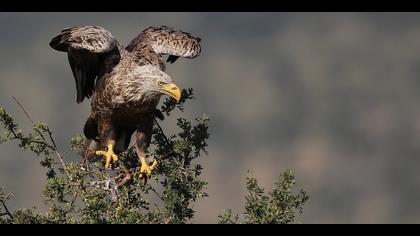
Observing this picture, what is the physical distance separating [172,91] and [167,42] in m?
1.56

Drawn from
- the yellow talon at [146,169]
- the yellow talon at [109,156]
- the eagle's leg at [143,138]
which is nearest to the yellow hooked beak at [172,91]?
the eagle's leg at [143,138]

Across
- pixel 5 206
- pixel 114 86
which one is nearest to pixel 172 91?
pixel 114 86

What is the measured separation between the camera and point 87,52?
809 cm

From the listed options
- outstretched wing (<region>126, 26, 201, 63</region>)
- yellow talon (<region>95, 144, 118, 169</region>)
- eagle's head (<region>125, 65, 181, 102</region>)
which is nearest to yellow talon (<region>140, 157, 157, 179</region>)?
yellow talon (<region>95, 144, 118, 169</region>)

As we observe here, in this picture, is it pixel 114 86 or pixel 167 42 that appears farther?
pixel 167 42

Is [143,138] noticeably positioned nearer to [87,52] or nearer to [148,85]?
[148,85]

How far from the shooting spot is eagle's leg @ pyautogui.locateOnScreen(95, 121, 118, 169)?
7.87 meters

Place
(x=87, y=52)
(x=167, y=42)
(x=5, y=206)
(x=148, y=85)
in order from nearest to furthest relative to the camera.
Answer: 1. (x=5, y=206)
2. (x=148, y=85)
3. (x=87, y=52)
4. (x=167, y=42)

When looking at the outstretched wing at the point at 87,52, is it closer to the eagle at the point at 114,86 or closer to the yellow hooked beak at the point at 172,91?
the eagle at the point at 114,86

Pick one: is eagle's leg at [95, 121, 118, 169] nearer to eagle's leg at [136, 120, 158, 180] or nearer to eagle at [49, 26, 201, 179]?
eagle at [49, 26, 201, 179]

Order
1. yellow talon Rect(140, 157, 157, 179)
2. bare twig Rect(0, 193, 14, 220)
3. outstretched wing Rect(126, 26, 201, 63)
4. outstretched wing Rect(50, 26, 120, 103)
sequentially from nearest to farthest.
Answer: bare twig Rect(0, 193, 14, 220) → yellow talon Rect(140, 157, 157, 179) → outstretched wing Rect(50, 26, 120, 103) → outstretched wing Rect(126, 26, 201, 63)

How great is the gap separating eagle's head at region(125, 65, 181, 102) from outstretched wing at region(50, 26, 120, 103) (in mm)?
536
